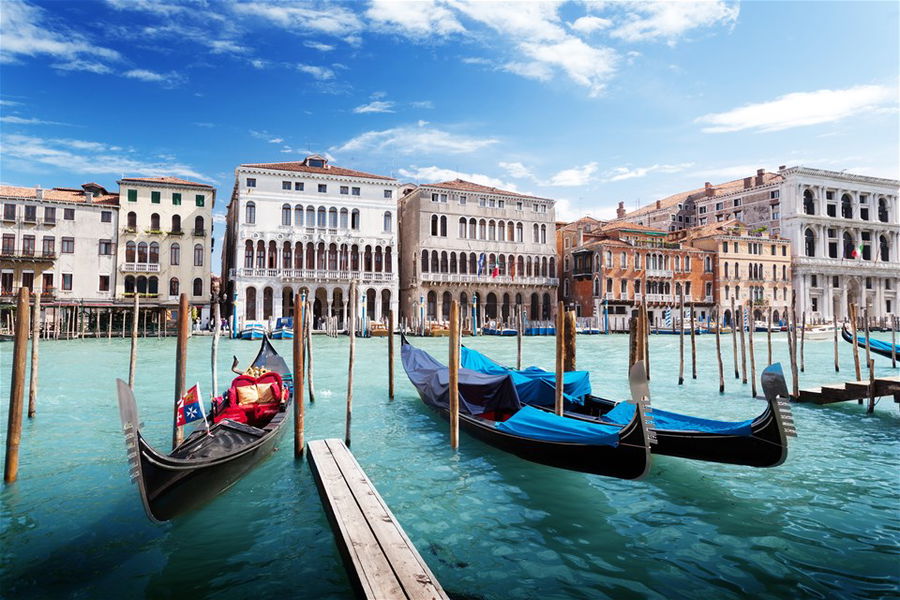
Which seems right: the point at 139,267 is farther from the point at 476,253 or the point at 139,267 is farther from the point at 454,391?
the point at 454,391

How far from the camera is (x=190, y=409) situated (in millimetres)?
4637

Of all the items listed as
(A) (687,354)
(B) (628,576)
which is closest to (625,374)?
(A) (687,354)

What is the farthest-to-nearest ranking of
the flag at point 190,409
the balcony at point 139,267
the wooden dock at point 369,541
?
the balcony at point 139,267 → the flag at point 190,409 → the wooden dock at point 369,541

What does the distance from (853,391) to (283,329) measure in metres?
20.8

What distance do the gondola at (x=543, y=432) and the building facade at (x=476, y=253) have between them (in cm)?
2141

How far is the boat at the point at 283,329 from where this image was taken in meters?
23.8

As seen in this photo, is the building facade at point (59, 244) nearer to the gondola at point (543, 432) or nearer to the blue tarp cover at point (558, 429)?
the gondola at point (543, 432)

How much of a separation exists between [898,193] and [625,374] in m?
38.0

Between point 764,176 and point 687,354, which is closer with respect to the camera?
point 687,354

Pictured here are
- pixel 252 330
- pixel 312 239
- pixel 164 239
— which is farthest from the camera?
pixel 312 239

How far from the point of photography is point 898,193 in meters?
38.8

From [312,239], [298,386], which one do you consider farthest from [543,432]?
[312,239]

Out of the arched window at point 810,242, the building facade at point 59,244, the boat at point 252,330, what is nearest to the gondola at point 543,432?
the boat at point 252,330

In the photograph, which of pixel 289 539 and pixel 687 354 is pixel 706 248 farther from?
pixel 289 539
